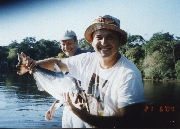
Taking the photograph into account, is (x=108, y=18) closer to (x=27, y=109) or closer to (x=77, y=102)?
(x=77, y=102)

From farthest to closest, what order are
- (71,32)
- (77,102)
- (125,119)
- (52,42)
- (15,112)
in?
(15,112) < (52,42) < (71,32) < (77,102) < (125,119)

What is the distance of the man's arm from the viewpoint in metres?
1.25

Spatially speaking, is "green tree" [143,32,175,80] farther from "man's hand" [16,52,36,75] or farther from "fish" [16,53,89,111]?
"man's hand" [16,52,36,75]

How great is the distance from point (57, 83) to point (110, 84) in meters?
0.63

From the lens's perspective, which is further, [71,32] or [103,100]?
[71,32]

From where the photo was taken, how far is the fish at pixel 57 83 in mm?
1404

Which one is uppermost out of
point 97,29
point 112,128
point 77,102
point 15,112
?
point 97,29

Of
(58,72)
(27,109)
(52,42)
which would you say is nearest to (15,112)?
(27,109)

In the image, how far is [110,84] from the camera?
4.35 ft

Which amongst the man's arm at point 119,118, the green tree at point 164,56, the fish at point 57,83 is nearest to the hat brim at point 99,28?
the fish at point 57,83

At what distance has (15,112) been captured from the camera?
7.30m

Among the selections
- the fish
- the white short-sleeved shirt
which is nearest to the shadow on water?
the fish

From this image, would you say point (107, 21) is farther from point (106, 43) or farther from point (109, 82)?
point (109, 82)

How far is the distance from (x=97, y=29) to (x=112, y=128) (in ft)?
2.15
